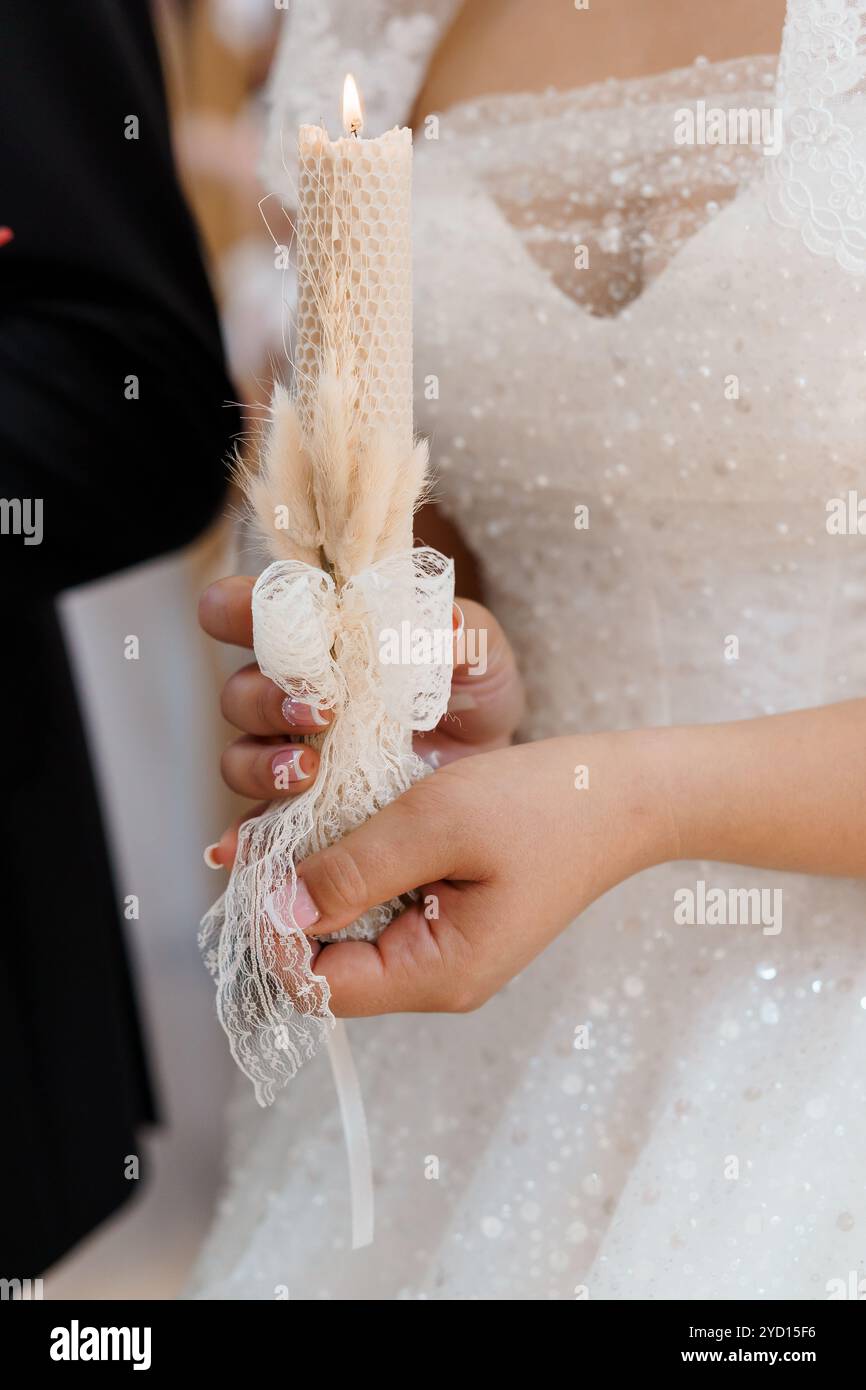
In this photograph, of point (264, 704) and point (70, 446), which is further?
point (70, 446)

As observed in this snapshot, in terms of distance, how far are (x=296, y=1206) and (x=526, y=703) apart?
30 cm

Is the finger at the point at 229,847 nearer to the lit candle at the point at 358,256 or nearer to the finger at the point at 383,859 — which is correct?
the finger at the point at 383,859

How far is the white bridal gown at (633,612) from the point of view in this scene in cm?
47

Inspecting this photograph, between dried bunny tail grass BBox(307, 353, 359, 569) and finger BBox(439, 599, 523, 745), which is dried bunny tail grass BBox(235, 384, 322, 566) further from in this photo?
finger BBox(439, 599, 523, 745)

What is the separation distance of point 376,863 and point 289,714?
58mm

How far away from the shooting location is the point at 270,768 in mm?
384

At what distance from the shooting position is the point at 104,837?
824 mm

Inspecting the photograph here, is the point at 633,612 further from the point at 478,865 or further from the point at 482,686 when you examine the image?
the point at 478,865

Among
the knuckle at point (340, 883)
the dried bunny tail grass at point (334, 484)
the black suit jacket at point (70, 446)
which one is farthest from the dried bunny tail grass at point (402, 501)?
the black suit jacket at point (70, 446)

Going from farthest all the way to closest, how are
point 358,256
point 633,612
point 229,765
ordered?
point 633,612, point 229,765, point 358,256

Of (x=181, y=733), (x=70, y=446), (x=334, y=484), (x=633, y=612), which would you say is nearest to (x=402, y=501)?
(x=334, y=484)

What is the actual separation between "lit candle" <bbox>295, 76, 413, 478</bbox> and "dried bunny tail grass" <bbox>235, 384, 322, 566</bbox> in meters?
0.01

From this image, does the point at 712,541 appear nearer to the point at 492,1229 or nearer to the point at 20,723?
the point at 492,1229

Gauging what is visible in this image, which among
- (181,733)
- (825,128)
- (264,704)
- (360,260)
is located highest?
(825,128)
